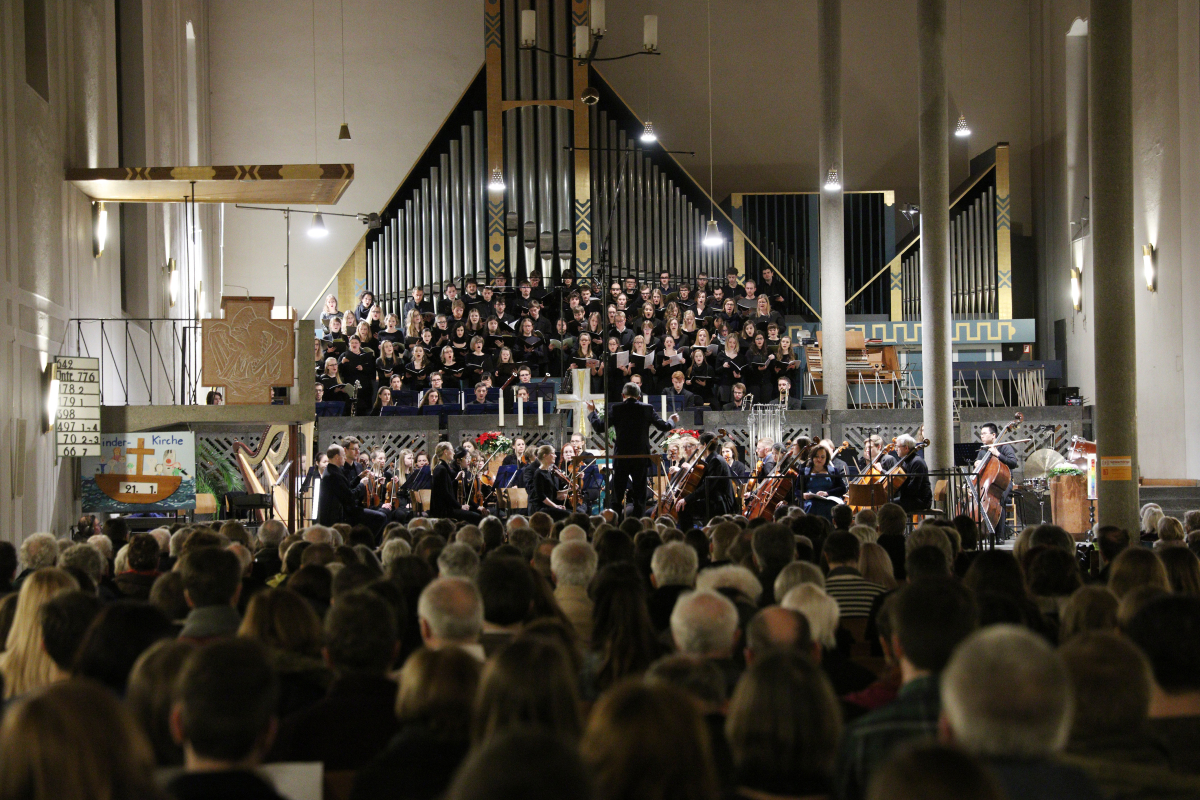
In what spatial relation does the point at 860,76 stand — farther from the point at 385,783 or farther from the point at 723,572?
the point at 385,783

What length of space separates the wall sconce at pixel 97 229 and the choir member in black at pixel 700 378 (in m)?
7.09

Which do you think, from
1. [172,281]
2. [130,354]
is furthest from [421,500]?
[172,281]

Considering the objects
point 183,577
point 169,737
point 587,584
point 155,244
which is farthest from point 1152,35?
point 169,737

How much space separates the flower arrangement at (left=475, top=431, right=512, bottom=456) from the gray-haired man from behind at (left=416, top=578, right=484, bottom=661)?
34.5 feet

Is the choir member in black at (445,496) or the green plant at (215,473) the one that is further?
the green plant at (215,473)

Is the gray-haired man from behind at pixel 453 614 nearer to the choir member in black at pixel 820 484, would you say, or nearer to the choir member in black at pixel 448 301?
the choir member in black at pixel 820 484


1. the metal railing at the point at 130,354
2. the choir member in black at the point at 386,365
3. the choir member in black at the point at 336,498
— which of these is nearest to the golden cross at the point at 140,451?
the metal railing at the point at 130,354

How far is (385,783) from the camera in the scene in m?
2.41

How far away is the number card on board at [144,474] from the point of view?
1130 centimetres

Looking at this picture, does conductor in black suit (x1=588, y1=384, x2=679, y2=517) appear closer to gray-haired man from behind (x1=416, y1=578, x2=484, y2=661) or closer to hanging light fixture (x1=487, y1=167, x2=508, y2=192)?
gray-haired man from behind (x1=416, y1=578, x2=484, y2=661)

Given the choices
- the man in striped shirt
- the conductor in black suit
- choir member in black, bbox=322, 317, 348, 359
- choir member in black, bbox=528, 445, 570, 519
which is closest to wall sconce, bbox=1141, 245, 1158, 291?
the conductor in black suit

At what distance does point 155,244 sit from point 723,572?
11695 millimetres

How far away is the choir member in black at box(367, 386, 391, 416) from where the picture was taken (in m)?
15.3

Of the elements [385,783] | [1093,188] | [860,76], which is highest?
[860,76]
